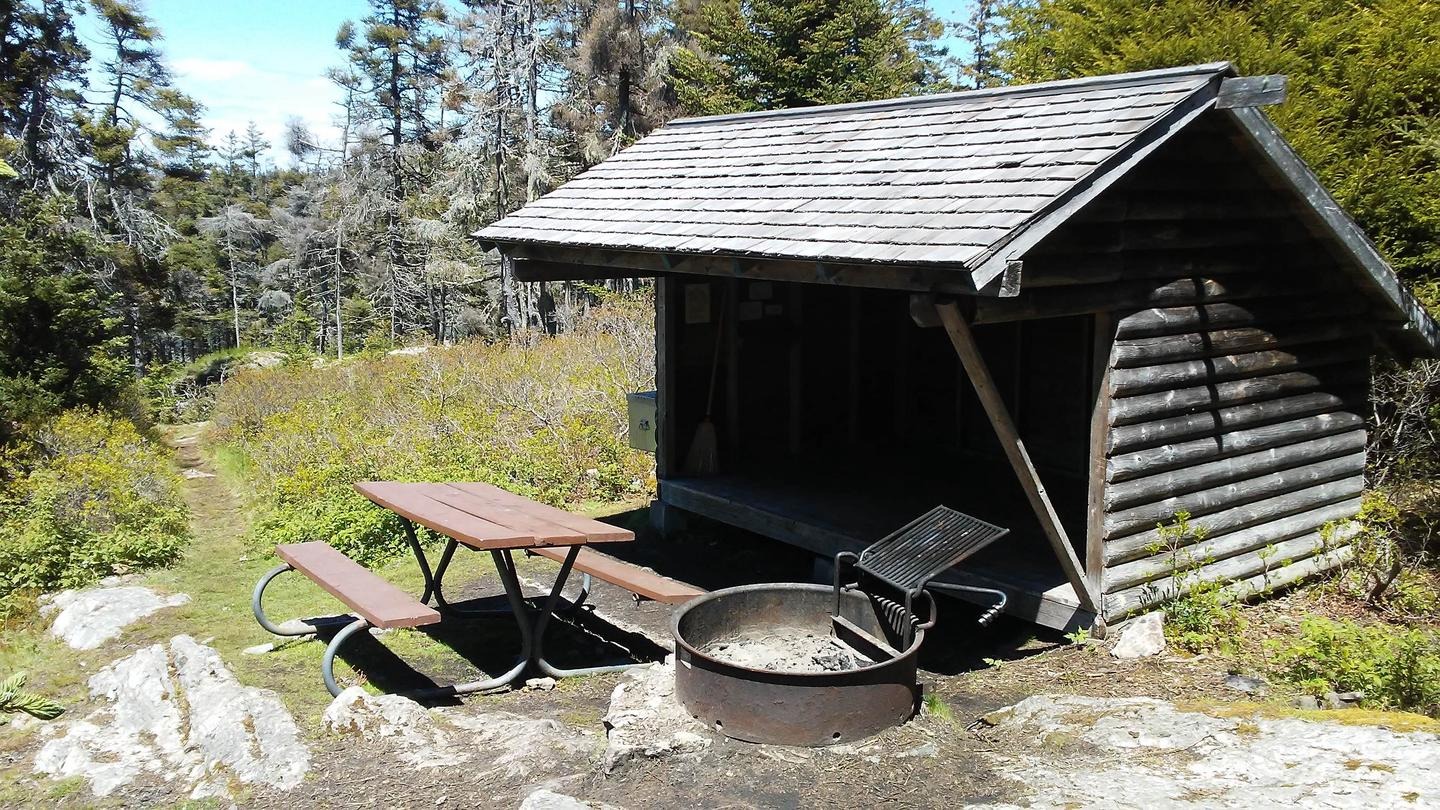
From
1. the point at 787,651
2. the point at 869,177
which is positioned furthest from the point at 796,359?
the point at 787,651

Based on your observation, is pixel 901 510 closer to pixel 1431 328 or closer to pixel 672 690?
pixel 672 690

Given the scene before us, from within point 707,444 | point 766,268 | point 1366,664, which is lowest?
point 1366,664

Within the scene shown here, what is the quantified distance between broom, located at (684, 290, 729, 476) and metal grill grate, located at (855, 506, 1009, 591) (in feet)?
→ 10.2

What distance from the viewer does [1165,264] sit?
5.67 meters

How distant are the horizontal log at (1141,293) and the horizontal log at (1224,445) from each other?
82cm

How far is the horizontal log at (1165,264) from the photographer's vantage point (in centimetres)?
511

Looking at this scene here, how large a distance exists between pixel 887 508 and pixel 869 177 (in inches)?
95.8

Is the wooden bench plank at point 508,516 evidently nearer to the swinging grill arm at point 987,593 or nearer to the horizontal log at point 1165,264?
the swinging grill arm at point 987,593

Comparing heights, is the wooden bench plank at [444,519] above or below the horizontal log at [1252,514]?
above

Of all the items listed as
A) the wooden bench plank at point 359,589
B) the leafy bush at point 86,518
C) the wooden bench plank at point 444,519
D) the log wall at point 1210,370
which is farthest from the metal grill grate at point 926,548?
the leafy bush at point 86,518

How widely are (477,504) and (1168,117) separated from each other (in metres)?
4.42

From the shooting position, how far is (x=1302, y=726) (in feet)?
12.9

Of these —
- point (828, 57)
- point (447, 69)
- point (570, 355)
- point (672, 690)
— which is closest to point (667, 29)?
point (828, 57)

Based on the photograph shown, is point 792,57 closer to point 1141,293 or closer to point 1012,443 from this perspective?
point 1141,293
